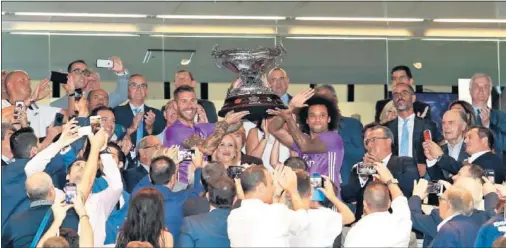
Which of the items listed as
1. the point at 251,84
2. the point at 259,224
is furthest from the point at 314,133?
the point at 259,224

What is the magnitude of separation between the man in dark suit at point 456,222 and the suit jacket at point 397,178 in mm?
1615

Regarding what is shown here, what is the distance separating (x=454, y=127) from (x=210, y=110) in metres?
2.82

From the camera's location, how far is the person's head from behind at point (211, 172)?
12.8 metres

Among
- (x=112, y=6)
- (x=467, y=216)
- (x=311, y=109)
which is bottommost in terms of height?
(x=467, y=216)

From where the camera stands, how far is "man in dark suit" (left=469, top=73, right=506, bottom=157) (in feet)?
55.3

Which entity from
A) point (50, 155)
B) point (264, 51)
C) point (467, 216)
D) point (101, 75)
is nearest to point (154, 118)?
point (101, 75)

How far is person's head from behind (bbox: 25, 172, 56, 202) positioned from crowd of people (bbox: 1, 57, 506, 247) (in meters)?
0.01

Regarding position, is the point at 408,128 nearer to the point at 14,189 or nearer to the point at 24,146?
the point at 24,146

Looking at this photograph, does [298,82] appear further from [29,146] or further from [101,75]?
[29,146]

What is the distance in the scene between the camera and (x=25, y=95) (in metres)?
16.1

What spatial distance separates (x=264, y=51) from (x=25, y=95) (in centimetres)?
268

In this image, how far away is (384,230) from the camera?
40.1 ft

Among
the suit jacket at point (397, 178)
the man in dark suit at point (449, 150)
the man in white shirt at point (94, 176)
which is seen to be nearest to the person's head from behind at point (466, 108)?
the man in dark suit at point (449, 150)

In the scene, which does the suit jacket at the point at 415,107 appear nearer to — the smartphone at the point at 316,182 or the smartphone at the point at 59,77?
the smartphone at the point at 59,77
